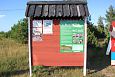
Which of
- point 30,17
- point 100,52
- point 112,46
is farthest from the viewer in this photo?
point 100,52

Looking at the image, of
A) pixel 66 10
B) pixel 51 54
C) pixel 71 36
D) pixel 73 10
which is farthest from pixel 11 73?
pixel 73 10

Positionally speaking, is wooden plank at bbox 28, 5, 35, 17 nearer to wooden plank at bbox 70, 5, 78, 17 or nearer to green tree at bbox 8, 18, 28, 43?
wooden plank at bbox 70, 5, 78, 17

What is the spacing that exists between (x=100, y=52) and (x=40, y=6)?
866 centimetres

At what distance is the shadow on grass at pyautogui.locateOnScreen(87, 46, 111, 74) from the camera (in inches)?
533

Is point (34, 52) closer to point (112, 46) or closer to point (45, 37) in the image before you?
point (45, 37)

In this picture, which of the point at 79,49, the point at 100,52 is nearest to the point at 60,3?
the point at 79,49

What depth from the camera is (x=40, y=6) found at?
11445mm

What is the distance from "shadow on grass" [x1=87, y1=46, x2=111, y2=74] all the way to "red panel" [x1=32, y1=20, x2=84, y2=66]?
119 cm

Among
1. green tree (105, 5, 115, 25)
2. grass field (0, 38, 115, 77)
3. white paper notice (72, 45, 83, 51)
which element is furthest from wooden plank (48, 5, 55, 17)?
green tree (105, 5, 115, 25)

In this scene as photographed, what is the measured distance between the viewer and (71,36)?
37.4 feet

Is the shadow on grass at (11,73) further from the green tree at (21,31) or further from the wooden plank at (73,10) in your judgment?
the green tree at (21,31)

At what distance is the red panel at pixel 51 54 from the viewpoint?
37.6 ft

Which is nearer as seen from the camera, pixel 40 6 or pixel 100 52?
pixel 40 6

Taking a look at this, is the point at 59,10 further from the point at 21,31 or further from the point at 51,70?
the point at 21,31
